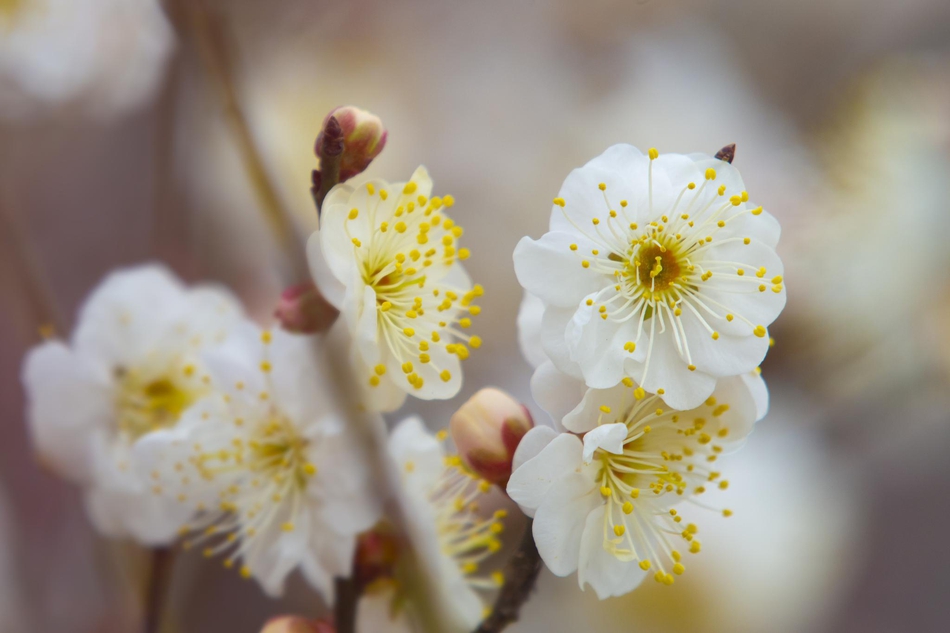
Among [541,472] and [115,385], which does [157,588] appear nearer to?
[115,385]

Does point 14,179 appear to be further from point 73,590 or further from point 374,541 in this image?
point 374,541

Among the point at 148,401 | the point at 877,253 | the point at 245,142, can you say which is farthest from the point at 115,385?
the point at 877,253

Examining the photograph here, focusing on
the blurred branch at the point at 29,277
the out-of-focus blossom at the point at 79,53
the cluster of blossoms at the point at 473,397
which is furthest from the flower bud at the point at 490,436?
the out-of-focus blossom at the point at 79,53

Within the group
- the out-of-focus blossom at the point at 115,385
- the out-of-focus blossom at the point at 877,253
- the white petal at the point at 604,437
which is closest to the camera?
the white petal at the point at 604,437

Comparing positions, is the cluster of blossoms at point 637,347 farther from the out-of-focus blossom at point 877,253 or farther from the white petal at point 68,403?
the out-of-focus blossom at point 877,253

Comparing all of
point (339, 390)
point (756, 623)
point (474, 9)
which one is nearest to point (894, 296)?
point (756, 623)
